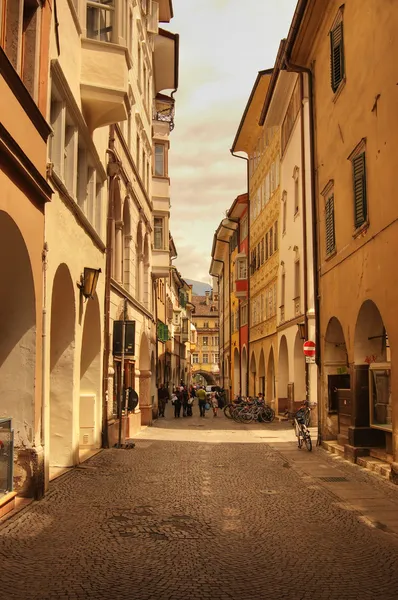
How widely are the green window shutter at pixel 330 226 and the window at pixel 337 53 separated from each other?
2661 mm

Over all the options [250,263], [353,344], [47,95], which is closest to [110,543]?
[47,95]

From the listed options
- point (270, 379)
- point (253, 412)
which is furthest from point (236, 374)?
point (253, 412)

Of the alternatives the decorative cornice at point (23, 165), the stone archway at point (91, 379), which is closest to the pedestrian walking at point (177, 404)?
the stone archway at point (91, 379)

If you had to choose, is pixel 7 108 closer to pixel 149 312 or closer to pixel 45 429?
pixel 45 429

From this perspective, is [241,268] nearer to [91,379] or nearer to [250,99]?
[250,99]

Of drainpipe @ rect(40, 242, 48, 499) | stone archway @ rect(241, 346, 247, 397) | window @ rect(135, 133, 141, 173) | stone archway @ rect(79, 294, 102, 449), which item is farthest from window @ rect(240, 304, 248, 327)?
drainpipe @ rect(40, 242, 48, 499)

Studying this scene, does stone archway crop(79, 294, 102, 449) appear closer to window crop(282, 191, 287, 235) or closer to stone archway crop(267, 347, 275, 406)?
window crop(282, 191, 287, 235)

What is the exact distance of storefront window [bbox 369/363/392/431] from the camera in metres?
13.8

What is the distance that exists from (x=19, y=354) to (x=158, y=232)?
2292 centimetres

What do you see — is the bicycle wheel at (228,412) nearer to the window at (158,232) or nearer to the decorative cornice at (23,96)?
the window at (158,232)

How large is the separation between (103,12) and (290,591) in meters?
14.6

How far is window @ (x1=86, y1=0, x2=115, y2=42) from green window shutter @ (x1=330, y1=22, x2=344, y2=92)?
5.12 m

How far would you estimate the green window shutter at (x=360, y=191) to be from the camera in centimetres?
1406

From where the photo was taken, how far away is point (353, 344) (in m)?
15.1
